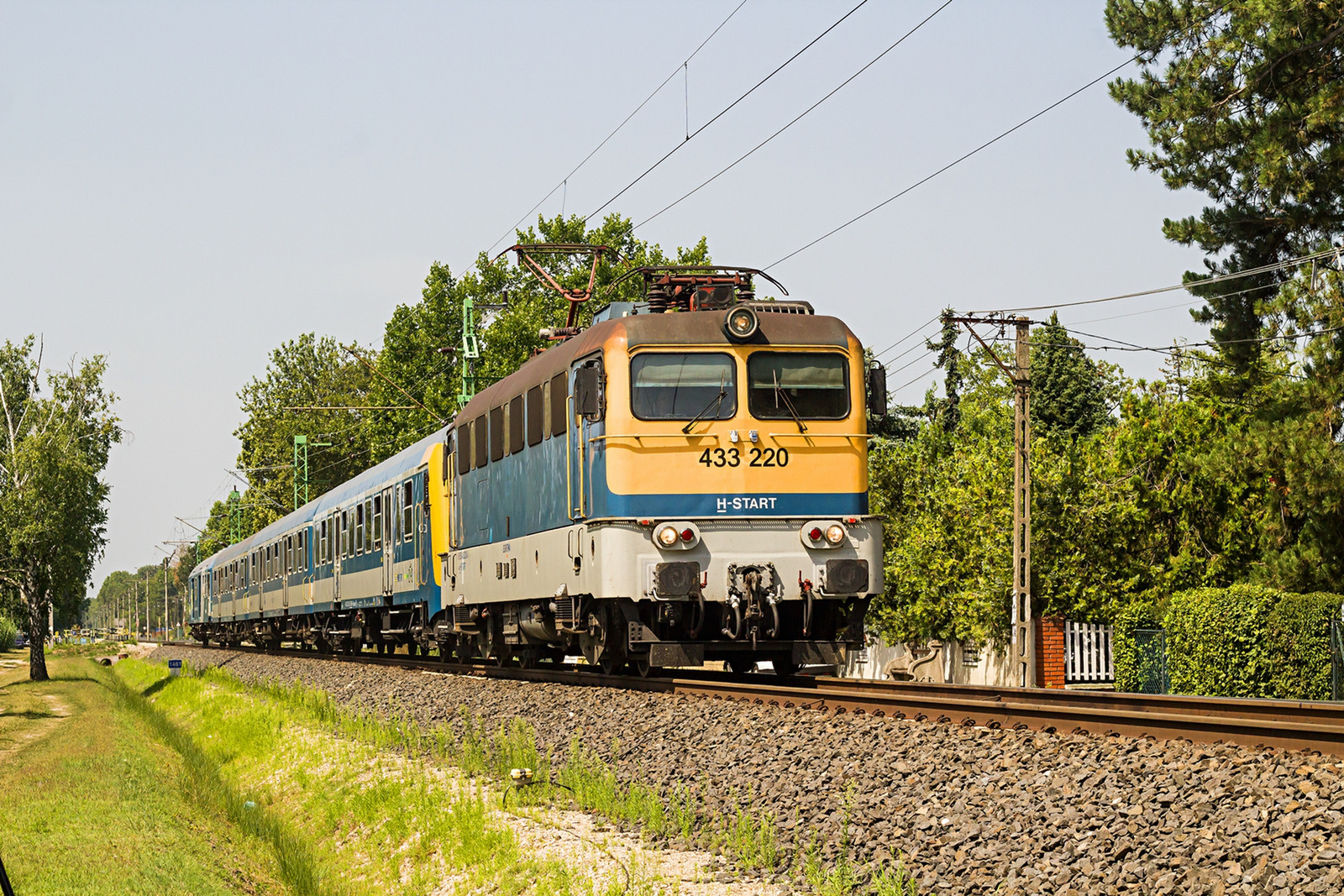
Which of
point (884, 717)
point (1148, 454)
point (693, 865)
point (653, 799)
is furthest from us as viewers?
point (1148, 454)

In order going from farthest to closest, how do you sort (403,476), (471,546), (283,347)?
→ (283,347)
(403,476)
(471,546)

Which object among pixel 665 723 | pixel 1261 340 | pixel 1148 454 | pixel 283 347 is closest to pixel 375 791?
pixel 665 723

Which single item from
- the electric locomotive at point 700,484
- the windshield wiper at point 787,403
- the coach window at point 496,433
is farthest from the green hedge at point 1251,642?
the coach window at point 496,433

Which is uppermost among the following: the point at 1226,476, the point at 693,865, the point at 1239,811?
the point at 1226,476

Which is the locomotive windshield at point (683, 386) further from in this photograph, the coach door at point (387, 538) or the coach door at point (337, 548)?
the coach door at point (337, 548)

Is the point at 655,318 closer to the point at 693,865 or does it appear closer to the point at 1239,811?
the point at 693,865

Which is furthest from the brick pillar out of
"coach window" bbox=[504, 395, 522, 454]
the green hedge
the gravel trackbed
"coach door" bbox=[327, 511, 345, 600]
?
the gravel trackbed

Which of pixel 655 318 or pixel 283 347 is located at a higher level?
pixel 283 347

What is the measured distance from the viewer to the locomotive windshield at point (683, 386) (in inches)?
556

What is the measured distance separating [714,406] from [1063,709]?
5929 millimetres

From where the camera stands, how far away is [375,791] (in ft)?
39.1

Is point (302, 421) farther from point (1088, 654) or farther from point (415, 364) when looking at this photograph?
point (1088, 654)

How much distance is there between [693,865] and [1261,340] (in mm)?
15793

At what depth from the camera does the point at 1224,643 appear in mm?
20766
